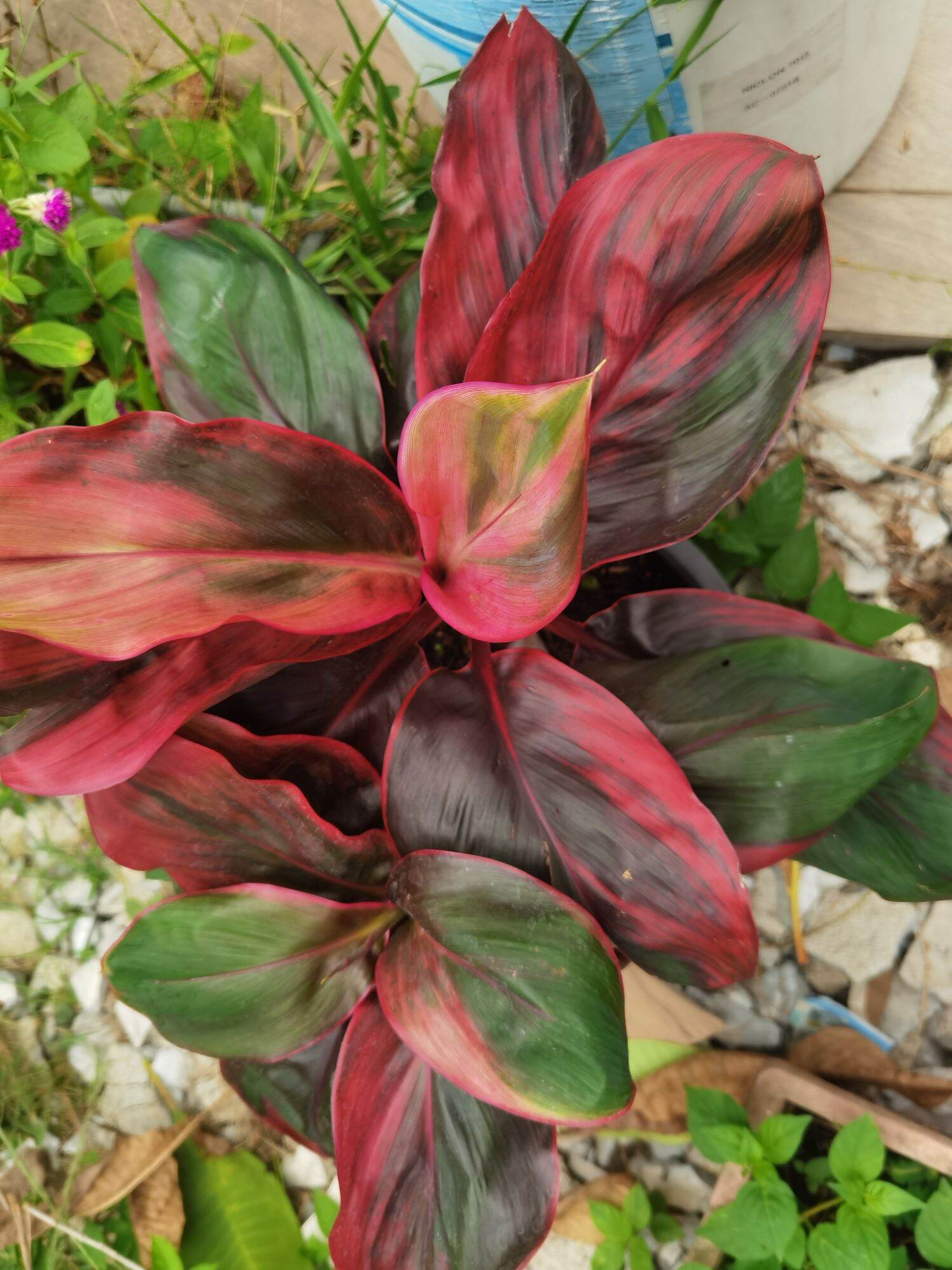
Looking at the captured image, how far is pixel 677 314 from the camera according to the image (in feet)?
1.85

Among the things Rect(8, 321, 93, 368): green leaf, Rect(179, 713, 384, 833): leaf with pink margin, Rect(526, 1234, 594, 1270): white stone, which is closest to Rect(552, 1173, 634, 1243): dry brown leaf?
Rect(526, 1234, 594, 1270): white stone

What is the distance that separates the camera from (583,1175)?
1051mm

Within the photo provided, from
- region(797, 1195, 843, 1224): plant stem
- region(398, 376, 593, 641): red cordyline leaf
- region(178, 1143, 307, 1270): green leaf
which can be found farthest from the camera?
region(178, 1143, 307, 1270): green leaf

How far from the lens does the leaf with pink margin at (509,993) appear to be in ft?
1.72

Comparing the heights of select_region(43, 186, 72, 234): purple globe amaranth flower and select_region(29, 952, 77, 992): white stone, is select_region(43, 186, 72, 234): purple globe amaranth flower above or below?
above

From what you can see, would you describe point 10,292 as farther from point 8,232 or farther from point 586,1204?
point 586,1204

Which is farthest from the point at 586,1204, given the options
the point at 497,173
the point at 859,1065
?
the point at 497,173

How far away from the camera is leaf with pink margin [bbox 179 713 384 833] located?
2.03 ft

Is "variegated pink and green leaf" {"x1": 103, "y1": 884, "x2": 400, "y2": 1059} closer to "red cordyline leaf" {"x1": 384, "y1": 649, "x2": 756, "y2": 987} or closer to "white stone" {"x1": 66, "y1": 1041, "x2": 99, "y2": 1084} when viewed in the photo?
"red cordyline leaf" {"x1": 384, "y1": 649, "x2": 756, "y2": 987}

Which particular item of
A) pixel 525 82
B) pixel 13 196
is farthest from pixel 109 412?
pixel 525 82

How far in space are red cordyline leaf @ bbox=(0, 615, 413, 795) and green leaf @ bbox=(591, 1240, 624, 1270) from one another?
0.71m

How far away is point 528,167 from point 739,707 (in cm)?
35

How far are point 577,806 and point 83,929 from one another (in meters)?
0.85

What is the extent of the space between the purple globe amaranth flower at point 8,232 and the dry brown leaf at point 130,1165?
3.00 ft
